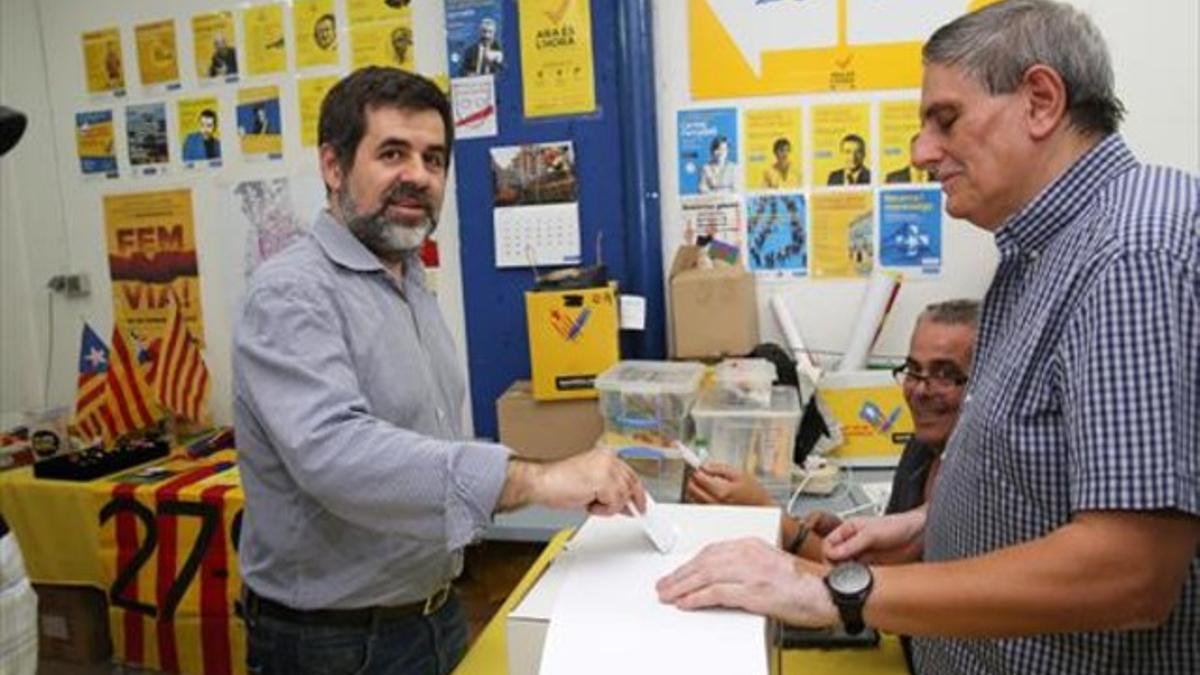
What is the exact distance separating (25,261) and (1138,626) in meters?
3.86

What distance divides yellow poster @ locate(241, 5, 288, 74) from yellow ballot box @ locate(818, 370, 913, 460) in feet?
6.98

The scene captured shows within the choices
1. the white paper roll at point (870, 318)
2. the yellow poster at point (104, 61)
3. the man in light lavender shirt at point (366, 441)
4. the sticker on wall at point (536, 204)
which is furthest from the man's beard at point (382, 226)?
the yellow poster at point (104, 61)

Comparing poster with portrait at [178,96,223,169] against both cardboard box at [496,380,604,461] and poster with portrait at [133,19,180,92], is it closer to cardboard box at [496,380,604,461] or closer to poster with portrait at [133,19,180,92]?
poster with portrait at [133,19,180,92]

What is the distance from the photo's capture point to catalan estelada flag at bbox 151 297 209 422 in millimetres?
2975

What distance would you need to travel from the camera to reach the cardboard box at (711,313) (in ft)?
8.34

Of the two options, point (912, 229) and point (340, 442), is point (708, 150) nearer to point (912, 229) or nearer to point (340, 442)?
point (912, 229)

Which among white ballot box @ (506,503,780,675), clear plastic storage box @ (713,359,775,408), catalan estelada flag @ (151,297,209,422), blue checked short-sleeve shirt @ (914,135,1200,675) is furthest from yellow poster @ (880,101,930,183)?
catalan estelada flag @ (151,297,209,422)

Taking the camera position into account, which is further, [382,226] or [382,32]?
[382,32]

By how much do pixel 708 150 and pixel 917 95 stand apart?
2.05 feet

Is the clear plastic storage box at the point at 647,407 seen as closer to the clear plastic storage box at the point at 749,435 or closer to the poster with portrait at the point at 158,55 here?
the clear plastic storage box at the point at 749,435

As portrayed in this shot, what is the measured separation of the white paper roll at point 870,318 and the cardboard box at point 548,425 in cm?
76

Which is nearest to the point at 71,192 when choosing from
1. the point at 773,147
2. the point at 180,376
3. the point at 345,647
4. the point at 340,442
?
the point at 180,376

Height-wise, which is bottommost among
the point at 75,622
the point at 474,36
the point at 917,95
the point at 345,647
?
the point at 75,622

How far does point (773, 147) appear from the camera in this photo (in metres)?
2.70
